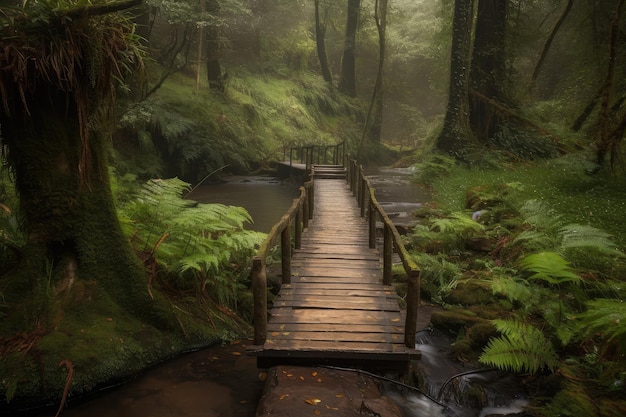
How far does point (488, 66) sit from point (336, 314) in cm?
1530

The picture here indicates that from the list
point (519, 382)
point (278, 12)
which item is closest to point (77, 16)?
point (519, 382)

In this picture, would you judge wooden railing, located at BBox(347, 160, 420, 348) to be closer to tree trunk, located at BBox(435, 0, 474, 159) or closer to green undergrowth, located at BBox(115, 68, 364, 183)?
green undergrowth, located at BBox(115, 68, 364, 183)

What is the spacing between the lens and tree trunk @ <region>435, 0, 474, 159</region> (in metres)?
16.9

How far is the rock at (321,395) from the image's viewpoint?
3.86m

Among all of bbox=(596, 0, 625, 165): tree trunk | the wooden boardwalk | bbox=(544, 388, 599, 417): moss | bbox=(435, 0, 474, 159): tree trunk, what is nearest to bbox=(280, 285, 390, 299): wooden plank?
the wooden boardwalk

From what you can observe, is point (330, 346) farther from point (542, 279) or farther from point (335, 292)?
point (542, 279)

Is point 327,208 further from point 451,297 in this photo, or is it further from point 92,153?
point 92,153

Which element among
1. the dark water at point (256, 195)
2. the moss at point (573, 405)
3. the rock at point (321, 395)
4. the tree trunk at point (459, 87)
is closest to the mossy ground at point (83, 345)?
the rock at point (321, 395)

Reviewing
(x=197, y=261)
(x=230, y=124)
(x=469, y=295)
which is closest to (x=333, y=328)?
(x=197, y=261)

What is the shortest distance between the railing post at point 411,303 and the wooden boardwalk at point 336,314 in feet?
0.42

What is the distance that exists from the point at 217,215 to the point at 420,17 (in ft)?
144

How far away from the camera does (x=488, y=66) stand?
56.5ft

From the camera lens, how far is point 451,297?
7445 millimetres

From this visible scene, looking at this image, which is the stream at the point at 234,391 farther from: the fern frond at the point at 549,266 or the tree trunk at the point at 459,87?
the tree trunk at the point at 459,87
